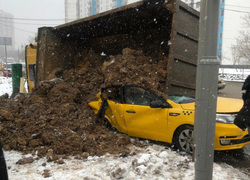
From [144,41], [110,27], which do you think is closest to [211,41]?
[144,41]

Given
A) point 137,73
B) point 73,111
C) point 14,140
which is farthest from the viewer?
point 73,111

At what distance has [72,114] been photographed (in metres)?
6.30

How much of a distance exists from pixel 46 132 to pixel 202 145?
152 inches

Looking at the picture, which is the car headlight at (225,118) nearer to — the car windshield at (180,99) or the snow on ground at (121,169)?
the snow on ground at (121,169)

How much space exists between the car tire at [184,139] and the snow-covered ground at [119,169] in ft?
0.55

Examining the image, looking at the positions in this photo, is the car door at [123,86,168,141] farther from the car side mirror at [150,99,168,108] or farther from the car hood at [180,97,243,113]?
the car hood at [180,97,243,113]

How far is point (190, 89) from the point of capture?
20.7 feet

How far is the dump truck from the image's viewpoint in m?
5.68

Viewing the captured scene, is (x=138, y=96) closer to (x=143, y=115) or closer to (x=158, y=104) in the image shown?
(x=143, y=115)

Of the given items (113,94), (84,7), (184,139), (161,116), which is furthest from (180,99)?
(84,7)

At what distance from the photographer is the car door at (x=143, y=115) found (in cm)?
485

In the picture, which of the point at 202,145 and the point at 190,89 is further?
the point at 190,89

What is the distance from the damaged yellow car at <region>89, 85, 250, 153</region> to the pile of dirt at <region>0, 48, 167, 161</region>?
0.28 meters

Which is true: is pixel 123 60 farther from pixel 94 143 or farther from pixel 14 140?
pixel 14 140
